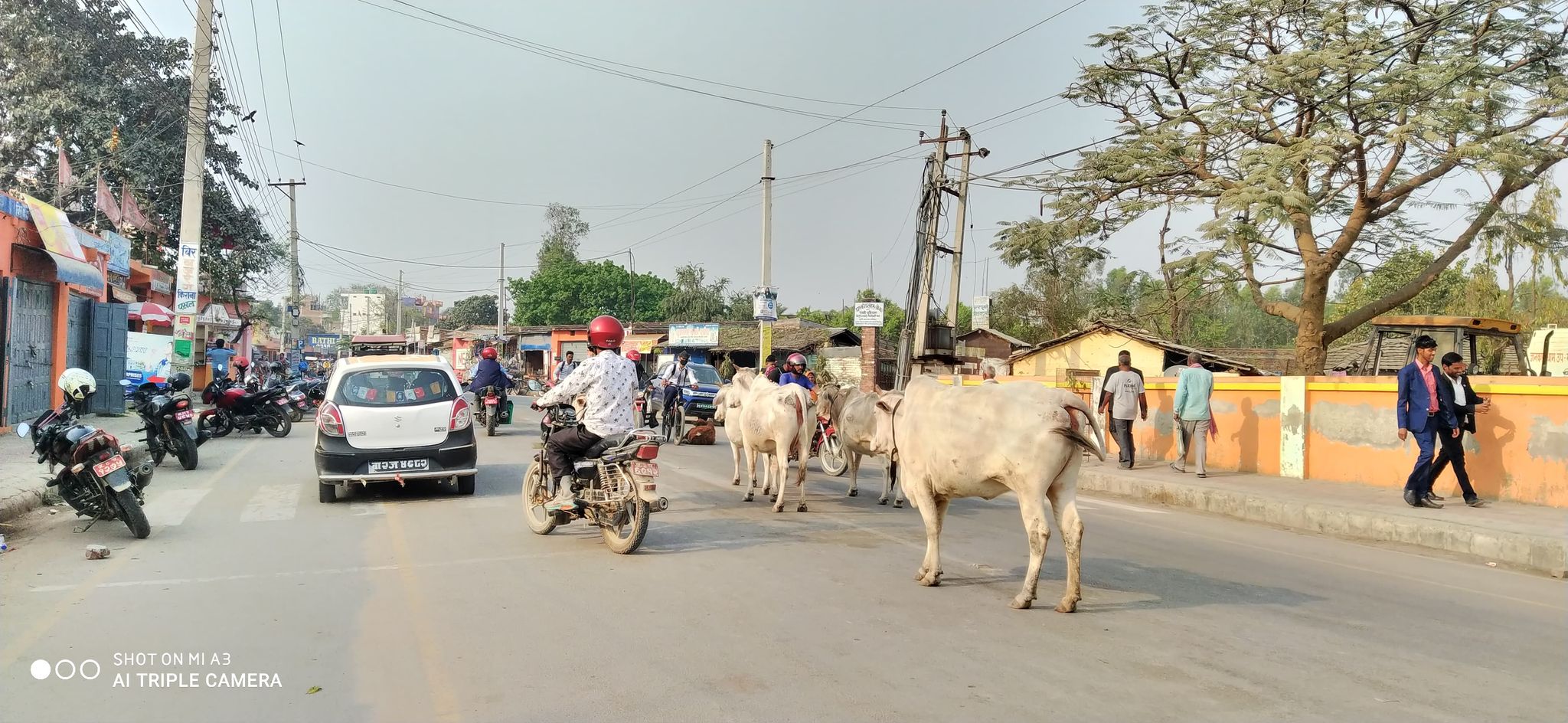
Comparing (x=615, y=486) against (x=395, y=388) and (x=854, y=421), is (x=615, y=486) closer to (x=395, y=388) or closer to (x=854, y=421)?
(x=854, y=421)

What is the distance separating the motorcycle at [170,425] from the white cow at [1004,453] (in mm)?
10521

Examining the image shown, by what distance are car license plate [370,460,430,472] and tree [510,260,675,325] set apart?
57.7m

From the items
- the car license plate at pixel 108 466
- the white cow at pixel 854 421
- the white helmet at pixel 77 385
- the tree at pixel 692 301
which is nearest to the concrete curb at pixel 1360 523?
the white cow at pixel 854 421

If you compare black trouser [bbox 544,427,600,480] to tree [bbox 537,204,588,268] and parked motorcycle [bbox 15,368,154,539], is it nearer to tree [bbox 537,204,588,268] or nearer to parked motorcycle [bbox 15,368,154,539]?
parked motorcycle [bbox 15,368,154,539]

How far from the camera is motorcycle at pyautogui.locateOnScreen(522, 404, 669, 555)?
730cm

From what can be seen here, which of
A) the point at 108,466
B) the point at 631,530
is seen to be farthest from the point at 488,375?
the point at 631,530

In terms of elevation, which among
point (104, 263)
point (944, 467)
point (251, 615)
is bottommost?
point (251, 615)

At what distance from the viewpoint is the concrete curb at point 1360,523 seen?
8.35m

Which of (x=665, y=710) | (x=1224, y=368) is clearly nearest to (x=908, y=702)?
(x=665, y=710)

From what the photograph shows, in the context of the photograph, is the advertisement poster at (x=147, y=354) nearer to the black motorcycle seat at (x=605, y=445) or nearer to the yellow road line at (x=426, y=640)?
the yellow road line at (x=426, y=640)

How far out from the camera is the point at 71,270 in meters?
17.6

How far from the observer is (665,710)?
408 cm

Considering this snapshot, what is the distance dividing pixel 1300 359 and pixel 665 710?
1936 cm

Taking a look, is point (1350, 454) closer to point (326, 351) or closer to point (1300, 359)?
point (1300, 359)
